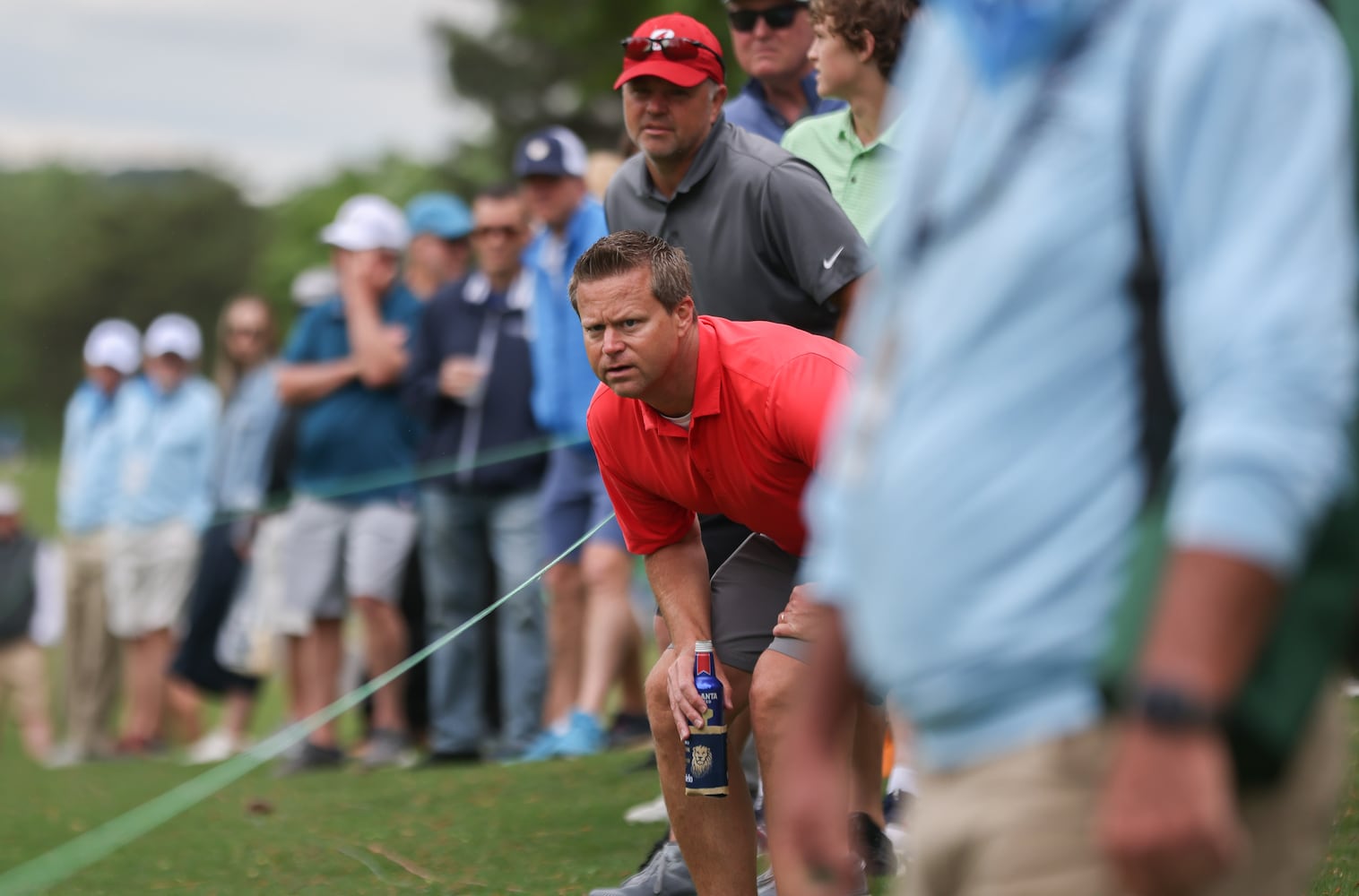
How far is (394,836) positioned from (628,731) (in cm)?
194

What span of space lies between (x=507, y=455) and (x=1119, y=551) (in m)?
6.54

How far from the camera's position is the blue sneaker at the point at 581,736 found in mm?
7441

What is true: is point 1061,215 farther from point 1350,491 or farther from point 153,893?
point 153,893

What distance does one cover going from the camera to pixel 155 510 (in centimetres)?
1129

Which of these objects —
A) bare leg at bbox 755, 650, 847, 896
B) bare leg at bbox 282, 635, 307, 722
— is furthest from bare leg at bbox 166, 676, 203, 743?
bare leg at bbox 755, 650, 847, 896

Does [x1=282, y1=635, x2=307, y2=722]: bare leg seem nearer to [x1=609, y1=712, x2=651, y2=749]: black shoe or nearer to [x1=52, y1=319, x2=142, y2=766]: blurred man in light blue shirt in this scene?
[x1=609, y1=712, x2=651, y2=749]: black shoe

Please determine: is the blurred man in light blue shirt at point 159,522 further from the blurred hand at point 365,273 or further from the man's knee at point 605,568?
the man's knee at point 605,568

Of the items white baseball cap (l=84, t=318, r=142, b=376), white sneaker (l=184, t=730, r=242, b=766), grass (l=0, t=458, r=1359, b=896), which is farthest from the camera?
white baseball cap (l=84, t=318, r=142, b=376)

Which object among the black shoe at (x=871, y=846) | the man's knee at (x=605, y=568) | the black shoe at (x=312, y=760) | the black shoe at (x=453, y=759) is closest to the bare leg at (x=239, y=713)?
the black shoe at (x=312, y=760)

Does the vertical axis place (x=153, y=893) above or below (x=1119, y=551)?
below

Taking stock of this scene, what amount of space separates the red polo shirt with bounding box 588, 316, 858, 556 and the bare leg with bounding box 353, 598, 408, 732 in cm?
467

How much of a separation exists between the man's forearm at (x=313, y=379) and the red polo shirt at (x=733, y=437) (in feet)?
16.0

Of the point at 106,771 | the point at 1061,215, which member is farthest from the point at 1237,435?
the point at 106,771

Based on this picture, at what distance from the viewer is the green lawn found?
5.34 m
